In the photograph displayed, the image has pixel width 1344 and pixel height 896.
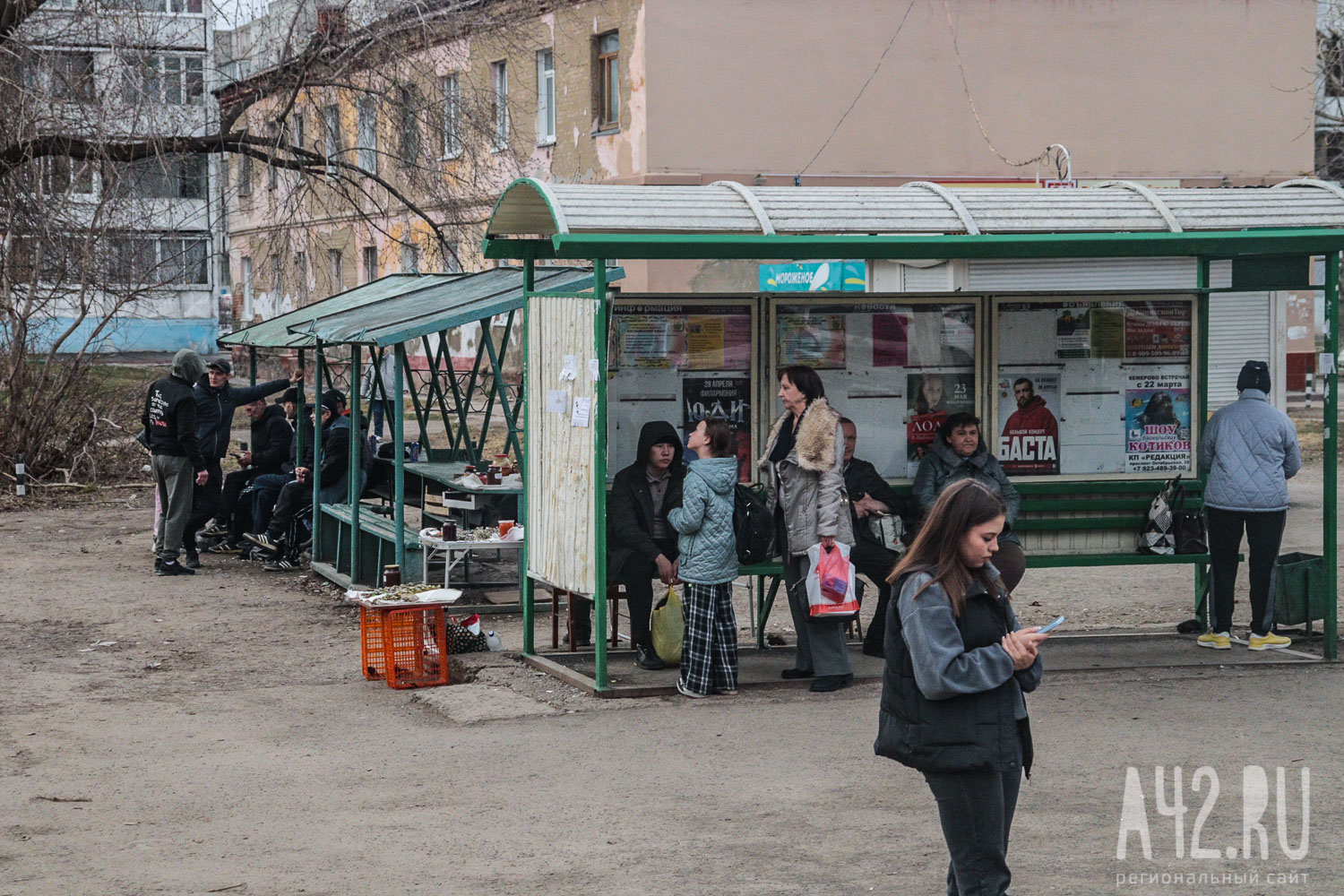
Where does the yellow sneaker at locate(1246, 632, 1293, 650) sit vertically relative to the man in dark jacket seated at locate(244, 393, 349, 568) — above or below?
below

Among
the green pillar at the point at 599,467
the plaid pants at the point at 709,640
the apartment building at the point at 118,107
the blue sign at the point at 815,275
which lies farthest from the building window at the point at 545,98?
the plaid pants at the point at 709,640

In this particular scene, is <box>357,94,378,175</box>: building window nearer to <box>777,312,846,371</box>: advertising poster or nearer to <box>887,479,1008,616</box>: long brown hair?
<box>777,312,846,371</box>: advertising poster

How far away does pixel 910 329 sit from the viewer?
9.45m

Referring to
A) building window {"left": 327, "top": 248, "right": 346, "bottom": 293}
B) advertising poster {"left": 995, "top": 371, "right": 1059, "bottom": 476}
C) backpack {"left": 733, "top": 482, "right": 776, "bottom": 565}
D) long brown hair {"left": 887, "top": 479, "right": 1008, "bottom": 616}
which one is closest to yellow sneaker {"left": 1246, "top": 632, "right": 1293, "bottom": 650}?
advertising poster {"left": 995, "top": 371, "right": 1059, "bottom": 476}

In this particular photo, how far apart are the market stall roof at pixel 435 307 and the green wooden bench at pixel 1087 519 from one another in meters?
2.50

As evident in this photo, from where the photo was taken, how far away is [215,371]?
535 inches

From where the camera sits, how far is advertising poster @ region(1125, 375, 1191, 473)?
32.1 ft

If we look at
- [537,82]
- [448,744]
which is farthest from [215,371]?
[537,82]

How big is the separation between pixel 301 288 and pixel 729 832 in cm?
1510

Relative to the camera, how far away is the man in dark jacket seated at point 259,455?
46.3 ft

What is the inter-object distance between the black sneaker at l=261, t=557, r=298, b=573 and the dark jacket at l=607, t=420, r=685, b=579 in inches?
215

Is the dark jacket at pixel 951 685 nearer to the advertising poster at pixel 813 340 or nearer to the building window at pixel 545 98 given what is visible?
the advertising poster at pixel 813 340

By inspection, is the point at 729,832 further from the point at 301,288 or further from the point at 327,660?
the point at 301,288

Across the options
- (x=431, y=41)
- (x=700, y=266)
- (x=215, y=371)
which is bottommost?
(x=215, y=371)
